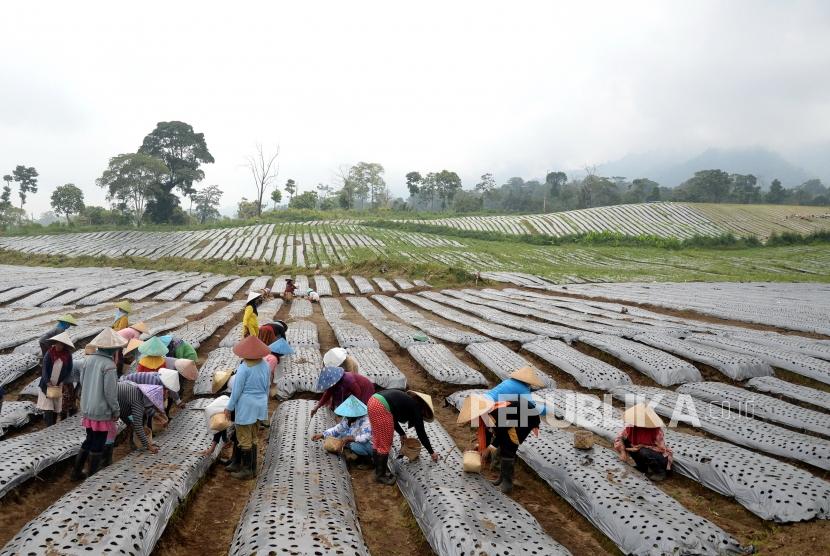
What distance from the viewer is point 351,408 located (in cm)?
464

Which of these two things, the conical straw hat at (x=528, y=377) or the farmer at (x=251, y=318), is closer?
the conical straw hat at (x=528, y=377)

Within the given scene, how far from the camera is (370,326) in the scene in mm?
11375

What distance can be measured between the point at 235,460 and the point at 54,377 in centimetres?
238

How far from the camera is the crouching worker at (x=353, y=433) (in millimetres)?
4652

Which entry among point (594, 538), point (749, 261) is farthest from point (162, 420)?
point (749, 261)

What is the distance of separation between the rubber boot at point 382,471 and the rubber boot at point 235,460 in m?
1.42

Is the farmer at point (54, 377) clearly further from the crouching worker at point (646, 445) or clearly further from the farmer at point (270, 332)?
the crouching worker at point (646, 445)

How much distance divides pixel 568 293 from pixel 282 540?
569 inches

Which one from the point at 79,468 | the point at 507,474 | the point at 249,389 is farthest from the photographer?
the point at 249,389

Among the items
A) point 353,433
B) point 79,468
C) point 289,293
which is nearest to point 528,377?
point 353,433

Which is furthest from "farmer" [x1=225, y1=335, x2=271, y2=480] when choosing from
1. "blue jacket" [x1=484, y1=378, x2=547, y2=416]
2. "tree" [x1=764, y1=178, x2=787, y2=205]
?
"tree" [x1=764, y1=178, x2=787, y2=205]

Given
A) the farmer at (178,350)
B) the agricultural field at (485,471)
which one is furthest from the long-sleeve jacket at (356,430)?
the farmer at (178,350)

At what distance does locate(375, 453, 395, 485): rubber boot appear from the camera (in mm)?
4414

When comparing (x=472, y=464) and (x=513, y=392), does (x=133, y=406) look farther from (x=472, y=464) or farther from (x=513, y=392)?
(x=513, y=392)
